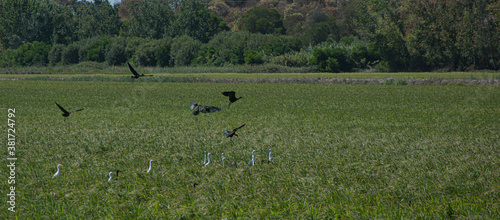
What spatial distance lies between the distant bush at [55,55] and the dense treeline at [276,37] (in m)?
0.26

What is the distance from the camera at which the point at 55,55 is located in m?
116

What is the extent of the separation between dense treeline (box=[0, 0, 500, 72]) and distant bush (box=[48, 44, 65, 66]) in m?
0.26

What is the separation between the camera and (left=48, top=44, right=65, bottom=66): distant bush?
116 m

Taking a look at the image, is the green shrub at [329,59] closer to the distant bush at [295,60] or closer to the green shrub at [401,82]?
the distant bush at [295,60]

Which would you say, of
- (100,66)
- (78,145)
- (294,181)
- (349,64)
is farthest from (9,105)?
(100,66)

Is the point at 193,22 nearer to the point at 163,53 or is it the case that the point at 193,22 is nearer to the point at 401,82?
the point at 163,53

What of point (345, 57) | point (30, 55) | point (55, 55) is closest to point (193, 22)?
point (55, 55)

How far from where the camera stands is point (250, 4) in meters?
192

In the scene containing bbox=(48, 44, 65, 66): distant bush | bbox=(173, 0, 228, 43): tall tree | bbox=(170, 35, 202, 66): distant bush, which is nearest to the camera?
bbox=(170, 35, 202, 66): distant bush

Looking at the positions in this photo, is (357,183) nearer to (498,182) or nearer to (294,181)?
(294,181)

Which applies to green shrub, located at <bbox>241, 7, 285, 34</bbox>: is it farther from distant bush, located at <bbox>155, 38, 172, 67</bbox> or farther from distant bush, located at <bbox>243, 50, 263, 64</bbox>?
distant bush, located at <bbox>243, 50, 263, 64</bbox>

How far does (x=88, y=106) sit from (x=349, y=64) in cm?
6439

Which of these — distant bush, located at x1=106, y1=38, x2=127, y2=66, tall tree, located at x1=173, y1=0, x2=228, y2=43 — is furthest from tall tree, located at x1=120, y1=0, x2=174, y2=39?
distant bush, located at x1=106, y1=38, x2=127, y2=66

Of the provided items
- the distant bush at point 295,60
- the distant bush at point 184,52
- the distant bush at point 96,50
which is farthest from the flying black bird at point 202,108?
the distant bush at point 96,50
